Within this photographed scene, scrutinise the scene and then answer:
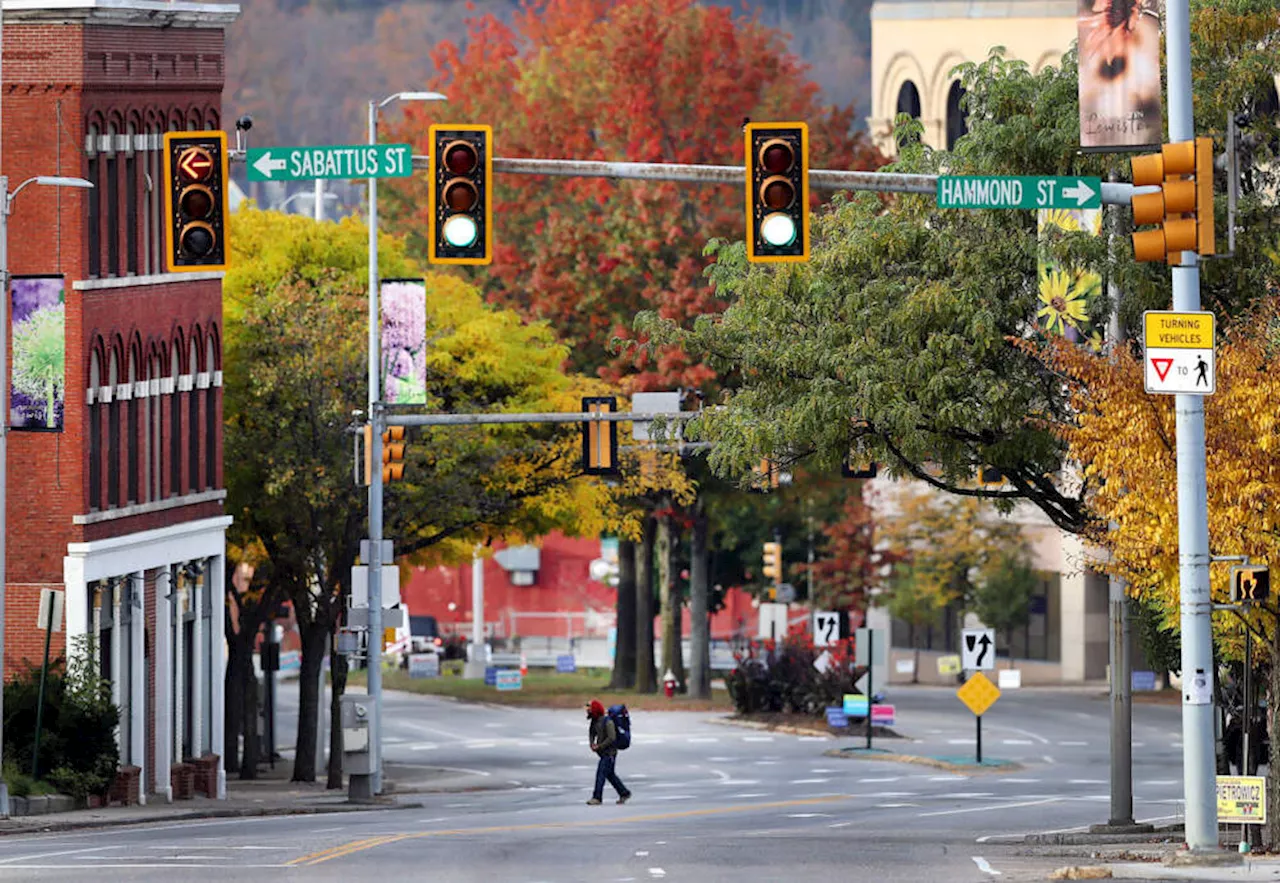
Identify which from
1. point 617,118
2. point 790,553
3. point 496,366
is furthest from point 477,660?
point 496,366

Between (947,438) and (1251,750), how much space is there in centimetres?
527

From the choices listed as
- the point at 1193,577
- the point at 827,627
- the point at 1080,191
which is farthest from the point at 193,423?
the point at 1080,191

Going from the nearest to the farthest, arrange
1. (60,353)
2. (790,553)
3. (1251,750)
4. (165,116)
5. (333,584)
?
(1251,750) < (60,353) < (165,116) < (333,584) < (790,553)

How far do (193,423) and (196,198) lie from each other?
24.2 m

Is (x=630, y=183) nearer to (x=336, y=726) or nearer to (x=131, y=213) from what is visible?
(x=336, y=726)

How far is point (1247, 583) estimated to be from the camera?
24859 millimetres

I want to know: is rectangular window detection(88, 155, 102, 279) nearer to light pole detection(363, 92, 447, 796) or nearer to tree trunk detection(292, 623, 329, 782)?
light pole detection(363, 92, 447, 796)

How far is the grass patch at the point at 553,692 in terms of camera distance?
71.6 meters

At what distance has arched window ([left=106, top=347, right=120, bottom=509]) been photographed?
138 ft

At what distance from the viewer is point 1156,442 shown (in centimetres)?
2675

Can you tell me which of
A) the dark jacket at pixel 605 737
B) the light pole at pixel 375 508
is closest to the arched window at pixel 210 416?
the light pole at pixel 375 508

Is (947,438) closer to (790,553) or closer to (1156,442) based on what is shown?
(1156,442)

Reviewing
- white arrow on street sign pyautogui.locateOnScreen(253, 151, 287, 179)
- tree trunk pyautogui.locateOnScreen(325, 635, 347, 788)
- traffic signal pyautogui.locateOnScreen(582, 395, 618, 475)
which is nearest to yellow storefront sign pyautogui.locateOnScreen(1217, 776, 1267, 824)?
white arrow on street sign pyautogui.locateOnScreen(253, 151, 287, 179)

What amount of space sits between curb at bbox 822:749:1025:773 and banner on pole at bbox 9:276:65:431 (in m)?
22.5
